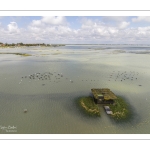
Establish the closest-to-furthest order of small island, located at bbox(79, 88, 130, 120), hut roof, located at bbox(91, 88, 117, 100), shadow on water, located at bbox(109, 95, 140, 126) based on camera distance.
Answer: shadow on water, located at bbox(109, 95, 140, 126) → small island, located at bbox(79, 88, 130, 120) → hut roof, located at bbox(91, 88, 117, 100)

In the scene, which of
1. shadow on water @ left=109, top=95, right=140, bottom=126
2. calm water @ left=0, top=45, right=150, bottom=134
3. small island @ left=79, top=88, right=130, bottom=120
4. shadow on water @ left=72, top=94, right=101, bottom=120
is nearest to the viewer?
calm water @ left=0, top=45, right=150, bottom=134

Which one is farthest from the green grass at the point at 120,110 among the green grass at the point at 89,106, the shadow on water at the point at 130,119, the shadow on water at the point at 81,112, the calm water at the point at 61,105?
the shadow on water at the point at 81,112

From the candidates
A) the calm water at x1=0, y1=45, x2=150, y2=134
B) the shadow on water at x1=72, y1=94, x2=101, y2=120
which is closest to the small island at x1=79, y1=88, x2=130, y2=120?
the shadow on water at x1=72, y1=94, x2=101, y2=120

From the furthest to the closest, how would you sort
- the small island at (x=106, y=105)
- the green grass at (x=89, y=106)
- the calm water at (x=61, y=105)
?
the green grass at (x=89, y=106) → the small island at (x=106, y=105) → the calm water at (x=61, y=105)

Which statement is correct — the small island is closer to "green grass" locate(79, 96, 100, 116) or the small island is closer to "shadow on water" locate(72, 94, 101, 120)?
"green grass" locate(79, 96, 100, 116)

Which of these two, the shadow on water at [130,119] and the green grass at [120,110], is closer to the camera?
the shadow on water at [130,119]

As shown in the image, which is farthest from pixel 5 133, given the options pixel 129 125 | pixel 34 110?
pixel 129 125

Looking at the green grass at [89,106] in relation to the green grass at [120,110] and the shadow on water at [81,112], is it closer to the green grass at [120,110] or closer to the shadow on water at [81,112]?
the shadow on water at [81,112]

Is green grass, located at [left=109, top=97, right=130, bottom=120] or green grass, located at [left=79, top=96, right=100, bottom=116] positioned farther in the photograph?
green grass, located at [left=79, top=96, right=100, bottom=116]

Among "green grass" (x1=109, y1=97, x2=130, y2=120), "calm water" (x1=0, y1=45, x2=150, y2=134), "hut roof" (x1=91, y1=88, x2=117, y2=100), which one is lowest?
"calm water" (x1=0, y1=45, x2=150, y2=134)
